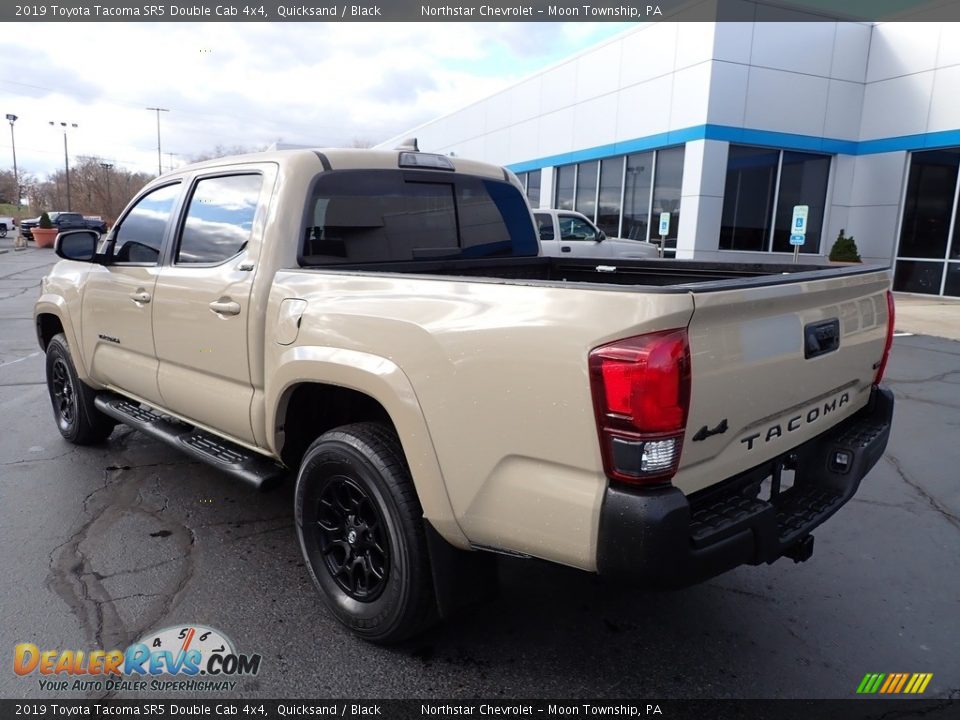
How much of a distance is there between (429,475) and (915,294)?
708 inches

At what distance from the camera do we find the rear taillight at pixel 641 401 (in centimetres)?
190

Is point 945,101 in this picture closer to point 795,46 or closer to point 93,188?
point 795,46

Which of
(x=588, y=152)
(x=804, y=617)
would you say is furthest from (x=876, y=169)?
(x=804, y=617)

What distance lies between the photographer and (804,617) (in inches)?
121

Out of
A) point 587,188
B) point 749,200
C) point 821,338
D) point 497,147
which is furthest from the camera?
point 497,147

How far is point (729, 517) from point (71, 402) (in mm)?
4920

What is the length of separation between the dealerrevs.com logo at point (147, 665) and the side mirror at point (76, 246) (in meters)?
2.52

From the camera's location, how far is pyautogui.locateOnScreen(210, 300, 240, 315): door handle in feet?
10.6

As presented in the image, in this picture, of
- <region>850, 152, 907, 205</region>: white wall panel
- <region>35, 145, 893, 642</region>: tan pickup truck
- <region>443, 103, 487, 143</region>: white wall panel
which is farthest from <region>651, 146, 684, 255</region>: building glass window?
<region>35, 145, 893, 642</region>: tan pickup truck

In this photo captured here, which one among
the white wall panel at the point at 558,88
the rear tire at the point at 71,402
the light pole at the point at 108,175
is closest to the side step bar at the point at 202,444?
the rear tire at the point at 71,402

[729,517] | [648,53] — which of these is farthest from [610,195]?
[729,517]

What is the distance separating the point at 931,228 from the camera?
16.2 m

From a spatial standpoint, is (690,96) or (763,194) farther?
(763,194)

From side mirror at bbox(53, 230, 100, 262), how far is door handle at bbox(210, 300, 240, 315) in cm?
163
